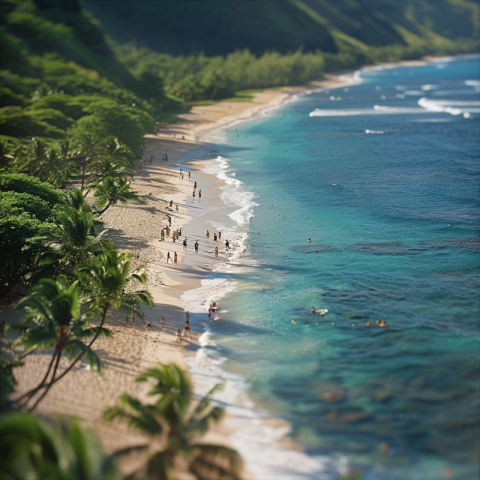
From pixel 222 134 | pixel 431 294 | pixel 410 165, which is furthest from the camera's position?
pixel 222 134

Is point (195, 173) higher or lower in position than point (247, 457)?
higher

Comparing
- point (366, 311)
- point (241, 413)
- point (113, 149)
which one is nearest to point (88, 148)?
point (113, 149)

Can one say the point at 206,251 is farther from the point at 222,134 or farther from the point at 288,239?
the point at 222,134

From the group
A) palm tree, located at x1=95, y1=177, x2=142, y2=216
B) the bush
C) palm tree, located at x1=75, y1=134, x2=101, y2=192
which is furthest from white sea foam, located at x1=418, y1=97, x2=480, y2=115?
the bush

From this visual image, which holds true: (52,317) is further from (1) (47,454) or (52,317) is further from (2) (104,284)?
(1) (47,454)

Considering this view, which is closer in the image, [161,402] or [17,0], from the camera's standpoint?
[161,402]

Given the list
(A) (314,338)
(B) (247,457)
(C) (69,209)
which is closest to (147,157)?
(C) (69,209)

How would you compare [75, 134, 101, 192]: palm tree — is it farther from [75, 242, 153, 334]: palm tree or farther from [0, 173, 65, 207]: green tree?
[75, 242, 153, 334]: palm tree

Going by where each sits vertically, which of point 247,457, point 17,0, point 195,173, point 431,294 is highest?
point 17,0
